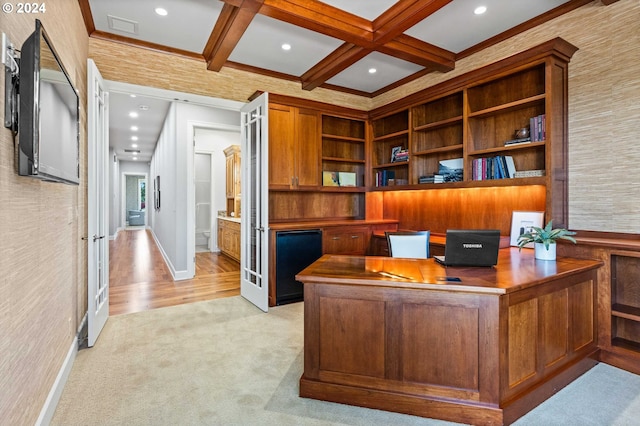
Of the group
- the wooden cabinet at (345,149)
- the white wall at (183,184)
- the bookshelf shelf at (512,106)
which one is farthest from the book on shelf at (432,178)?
the white wall at (183,184)

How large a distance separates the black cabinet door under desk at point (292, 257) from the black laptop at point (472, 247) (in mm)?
2098

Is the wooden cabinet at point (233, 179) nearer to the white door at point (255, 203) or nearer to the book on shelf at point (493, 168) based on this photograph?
the white door at point (255, 203)

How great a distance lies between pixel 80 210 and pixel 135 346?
4.19 ft

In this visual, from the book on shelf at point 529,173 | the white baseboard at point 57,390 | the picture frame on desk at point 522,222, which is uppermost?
the book on shelf at point 529,173

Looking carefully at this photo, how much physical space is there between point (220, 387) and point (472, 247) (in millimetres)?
1957

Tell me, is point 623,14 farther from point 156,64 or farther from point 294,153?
point 156,64

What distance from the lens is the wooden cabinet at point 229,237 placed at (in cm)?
645

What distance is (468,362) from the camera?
73.4 inches

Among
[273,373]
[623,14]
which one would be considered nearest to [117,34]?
[273,373]

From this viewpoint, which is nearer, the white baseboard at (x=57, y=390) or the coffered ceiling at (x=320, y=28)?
the white baseboard at (x=57, y=390)

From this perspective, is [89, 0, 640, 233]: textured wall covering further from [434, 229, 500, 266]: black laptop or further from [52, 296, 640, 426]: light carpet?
[434, 229, 500, 266]: black laptop

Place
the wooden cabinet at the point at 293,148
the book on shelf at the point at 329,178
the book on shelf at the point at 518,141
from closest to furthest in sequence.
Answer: the book on shelf at the point at 518,141 → the wooden cabinet at the point at 293,148 → the book on shelf at the point at 329,178

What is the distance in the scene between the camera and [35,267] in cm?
174

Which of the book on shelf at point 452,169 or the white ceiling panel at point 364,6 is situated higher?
the white ceiling panel at point 364,6
